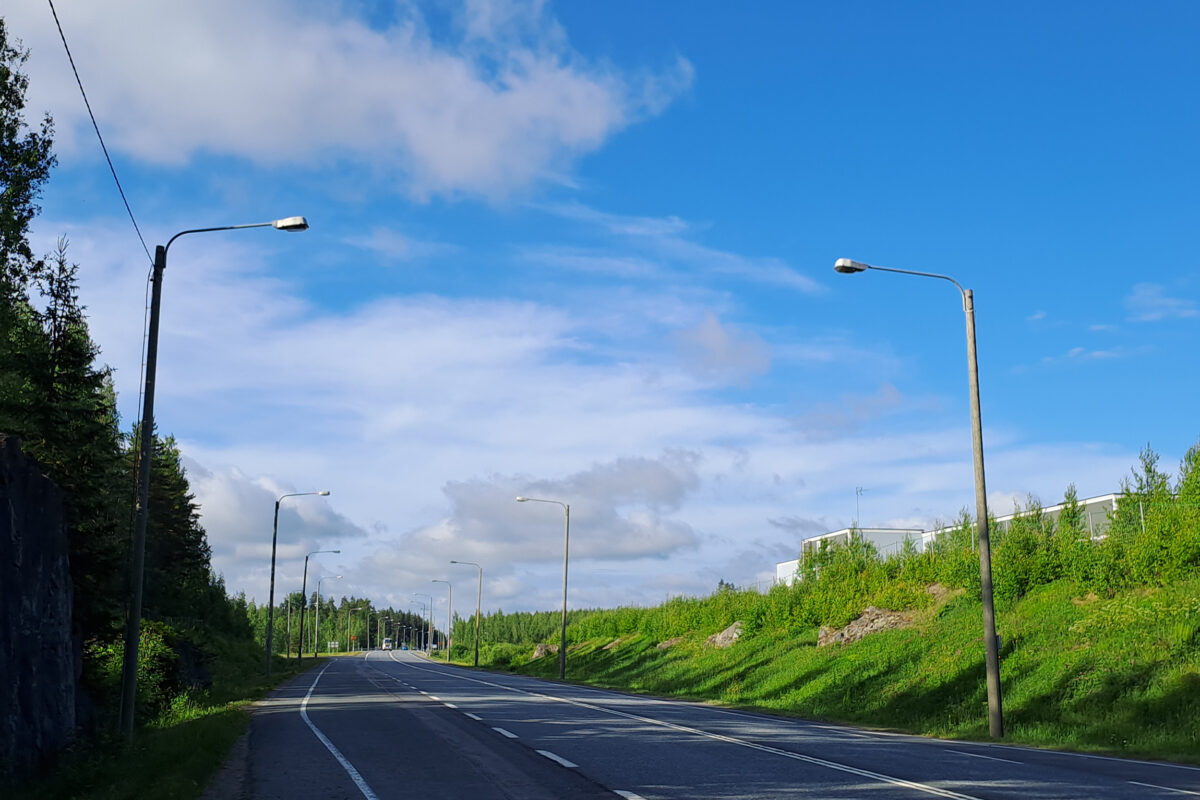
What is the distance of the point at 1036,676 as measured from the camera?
24906mm

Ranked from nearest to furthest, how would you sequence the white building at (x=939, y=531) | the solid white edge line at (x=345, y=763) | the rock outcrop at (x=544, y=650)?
the solid white edge line at (x=345, y=763)
the white building at (x=939, y=531)
the rock outcrop at (x=544, y=650)

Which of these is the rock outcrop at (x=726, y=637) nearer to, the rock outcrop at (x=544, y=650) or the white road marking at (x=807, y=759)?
the white road marking at (x=807, y=759)

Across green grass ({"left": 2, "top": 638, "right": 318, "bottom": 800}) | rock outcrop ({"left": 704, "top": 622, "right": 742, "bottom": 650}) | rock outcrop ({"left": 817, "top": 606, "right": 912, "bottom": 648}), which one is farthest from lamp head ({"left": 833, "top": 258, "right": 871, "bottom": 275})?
rock outcrop ({"left": 704, "top": 622, "right": 742, "bottom": 650})

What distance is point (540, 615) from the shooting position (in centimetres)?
18338

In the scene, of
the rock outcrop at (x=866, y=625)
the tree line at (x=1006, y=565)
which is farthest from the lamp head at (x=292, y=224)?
the rock outcrop at (x=866, y=625)

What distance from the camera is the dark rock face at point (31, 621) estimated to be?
54.8 ft

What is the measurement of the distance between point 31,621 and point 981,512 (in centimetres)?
1884

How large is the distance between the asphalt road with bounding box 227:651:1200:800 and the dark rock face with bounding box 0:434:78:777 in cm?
381

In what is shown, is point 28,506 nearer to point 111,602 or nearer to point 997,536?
point 111,602

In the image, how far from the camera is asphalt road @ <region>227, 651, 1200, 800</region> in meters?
11.1

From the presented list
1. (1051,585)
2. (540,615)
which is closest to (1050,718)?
(1051,585)

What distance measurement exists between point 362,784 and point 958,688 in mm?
20011

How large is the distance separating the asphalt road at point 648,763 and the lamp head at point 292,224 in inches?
361

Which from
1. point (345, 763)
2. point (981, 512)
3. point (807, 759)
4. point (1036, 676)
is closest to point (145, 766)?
point (345, 763)
